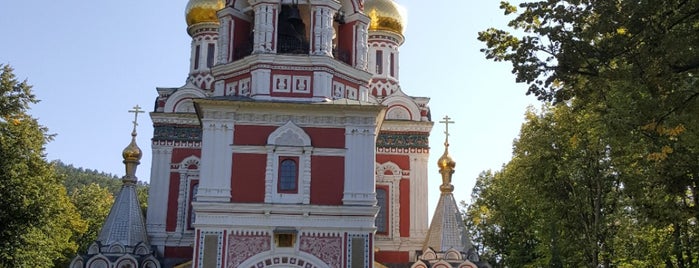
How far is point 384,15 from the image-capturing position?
79.2 feet

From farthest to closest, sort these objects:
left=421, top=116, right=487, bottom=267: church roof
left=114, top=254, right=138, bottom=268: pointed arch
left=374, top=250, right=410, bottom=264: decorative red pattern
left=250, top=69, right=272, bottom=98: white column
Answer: left=374, top=250, right=410, bottom=264: decorative red pattern, left=421, top=116, right=487, bottom=267: church roof, left=114, top=254, right=138, bottom=268: pointed arch, left=250, top=69, right=272, bottom=98: white column

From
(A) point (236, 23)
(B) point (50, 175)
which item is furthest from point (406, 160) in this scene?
(B) point (50, 175)

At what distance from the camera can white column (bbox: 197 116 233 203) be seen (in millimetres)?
14742

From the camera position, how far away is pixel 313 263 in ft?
48.2

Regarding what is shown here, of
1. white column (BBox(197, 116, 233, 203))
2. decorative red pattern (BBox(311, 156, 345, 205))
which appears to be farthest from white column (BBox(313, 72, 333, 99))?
white column (BBox(197, 116, 233, 203))

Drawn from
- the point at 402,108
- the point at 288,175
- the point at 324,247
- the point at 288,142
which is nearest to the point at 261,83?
the point at 288,142

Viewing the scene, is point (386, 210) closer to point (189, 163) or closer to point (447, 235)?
point (447, 235)

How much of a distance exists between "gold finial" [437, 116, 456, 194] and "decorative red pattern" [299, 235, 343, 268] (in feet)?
17.8

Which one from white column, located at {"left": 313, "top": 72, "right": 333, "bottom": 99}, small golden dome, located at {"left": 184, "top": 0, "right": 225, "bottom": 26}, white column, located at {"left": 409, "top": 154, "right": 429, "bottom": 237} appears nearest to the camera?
white column, located at {"left": 313, "top": 72, "right": 333, "bottom": 99}

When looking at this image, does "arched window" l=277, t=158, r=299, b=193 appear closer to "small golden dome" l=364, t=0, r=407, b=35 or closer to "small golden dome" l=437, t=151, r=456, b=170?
"small golden dome" l=437, t=151, r=456, b=170

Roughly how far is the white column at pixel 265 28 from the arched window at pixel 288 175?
2.26 m

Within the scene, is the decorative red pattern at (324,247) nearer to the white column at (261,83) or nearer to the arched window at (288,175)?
the arched window at (288,175)

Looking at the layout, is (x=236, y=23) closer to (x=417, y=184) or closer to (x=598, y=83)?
(x=417, y=184)

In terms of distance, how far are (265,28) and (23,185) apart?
269 inches
